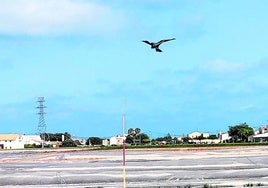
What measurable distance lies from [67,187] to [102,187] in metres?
1.48

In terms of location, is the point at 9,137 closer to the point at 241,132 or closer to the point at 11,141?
the point at 11,141

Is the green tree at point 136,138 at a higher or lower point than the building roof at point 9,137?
lower

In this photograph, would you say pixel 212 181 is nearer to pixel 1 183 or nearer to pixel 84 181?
pixel 84 181

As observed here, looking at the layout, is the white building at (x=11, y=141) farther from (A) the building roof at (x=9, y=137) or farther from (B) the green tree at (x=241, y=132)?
(B) the green tree at (x=241, y=132)

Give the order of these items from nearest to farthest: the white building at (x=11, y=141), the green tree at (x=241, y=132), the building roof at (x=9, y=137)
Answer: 1. the green tree at (x=241, y=132)
2. the white building at (x=11, y=141)
3. the building roof at (x=9, y=137)

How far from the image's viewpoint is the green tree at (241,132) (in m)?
158

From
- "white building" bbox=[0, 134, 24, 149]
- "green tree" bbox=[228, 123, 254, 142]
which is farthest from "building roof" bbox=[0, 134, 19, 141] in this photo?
"green tree" bbox=[228, 123, 254, 142]

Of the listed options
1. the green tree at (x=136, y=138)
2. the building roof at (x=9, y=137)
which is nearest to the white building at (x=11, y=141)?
the building roof at (x=9, y=137)

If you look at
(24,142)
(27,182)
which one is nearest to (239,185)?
(27,182)

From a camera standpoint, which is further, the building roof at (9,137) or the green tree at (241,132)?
the building roof at (9,137)

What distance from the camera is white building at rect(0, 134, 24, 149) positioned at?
18550 cm

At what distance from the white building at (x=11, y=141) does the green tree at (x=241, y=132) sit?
2542 inches

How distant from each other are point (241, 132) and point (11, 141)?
73805mm

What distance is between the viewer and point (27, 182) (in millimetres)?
26219
